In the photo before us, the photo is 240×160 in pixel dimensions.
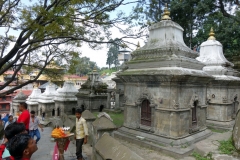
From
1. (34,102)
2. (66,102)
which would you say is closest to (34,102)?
(34,102)

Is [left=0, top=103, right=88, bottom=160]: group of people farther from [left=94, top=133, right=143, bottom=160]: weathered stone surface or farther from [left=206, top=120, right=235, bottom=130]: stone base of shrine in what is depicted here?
[left=206, top=120, right=235, bottom=130]: stone base of shrine

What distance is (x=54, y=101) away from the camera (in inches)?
707

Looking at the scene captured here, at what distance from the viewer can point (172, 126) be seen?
7.43m

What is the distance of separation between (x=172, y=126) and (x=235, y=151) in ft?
7.55

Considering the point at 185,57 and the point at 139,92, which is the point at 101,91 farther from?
the point at 185,57

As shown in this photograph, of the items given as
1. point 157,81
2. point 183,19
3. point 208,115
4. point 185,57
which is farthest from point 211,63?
point 183,19

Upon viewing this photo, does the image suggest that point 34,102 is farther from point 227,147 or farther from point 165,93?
point 227,147

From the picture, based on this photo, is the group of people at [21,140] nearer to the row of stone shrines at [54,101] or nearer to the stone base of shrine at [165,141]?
the stone base of shrine at [165,141]

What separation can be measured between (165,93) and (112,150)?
3338 mm

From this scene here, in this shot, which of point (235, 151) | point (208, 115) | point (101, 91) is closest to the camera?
point (235, 151)

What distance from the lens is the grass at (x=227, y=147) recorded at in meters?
7.08

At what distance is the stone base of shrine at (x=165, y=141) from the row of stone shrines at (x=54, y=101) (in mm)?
8740

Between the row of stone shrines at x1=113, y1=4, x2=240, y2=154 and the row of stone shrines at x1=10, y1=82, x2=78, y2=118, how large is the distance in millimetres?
8559

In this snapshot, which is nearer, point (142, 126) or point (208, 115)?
point (142, 126)
